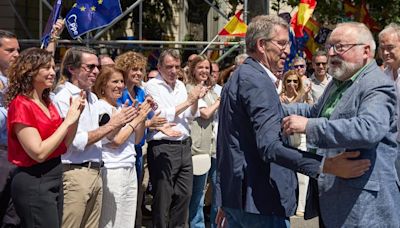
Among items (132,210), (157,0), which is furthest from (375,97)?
(157,0)

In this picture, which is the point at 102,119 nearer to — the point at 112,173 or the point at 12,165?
the point at 112,173

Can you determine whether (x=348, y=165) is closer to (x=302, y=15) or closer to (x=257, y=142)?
(x=257, y=142)

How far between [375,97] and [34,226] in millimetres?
2403

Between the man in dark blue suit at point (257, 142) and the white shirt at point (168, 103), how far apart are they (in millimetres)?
2855

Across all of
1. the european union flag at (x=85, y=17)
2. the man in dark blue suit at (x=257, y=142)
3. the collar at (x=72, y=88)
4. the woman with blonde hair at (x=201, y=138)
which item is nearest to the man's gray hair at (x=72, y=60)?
the collar at (x=72, y=88)

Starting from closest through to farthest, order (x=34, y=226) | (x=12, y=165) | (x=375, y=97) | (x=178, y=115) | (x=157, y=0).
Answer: (x=375, y=97), (x=34, y=226), (x=12, y=165), (x=178, y=115), (x=157, y=0)

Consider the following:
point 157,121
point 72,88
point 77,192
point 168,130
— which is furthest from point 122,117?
point 168,130

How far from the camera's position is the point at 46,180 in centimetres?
496

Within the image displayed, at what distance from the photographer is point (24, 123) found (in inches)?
191

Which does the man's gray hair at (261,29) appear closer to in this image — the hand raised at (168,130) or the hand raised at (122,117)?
the hand raised at (122,117)

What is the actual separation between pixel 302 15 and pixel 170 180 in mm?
5106

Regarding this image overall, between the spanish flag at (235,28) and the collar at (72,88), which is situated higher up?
the spanish flag at (235,28)

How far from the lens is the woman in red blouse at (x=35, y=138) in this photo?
4863mm

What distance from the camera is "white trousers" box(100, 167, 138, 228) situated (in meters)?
6.33
